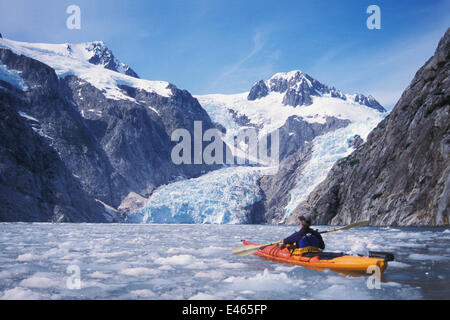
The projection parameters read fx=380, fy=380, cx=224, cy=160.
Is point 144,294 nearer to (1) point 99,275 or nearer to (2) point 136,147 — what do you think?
(1) point 99,275

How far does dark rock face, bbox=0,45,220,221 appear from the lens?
11125 centimetres

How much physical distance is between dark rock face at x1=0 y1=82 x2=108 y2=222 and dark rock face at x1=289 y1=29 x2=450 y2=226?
165ft

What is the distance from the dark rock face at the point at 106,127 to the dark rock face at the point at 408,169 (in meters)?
54.3

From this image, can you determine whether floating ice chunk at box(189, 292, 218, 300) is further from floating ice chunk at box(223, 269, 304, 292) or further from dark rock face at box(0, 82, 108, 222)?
dark rock face at box(0, 82, 108, 222)

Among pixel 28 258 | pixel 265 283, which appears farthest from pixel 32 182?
pixel 265 283

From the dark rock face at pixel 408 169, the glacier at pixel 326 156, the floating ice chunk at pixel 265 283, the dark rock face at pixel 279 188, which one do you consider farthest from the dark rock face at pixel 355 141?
the floating ice chunk at pixel 265 283

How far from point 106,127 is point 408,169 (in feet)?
389

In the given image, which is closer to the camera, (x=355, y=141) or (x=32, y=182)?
(x=32, y=182)

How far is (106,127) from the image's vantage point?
142 meters

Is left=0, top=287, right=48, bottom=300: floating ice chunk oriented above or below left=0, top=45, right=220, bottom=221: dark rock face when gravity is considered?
below

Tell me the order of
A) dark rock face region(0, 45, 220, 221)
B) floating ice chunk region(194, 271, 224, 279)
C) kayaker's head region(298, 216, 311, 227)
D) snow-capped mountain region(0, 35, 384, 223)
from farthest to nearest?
dark rock face region(0, 45, 220, 221) < snow-capped mountain region(0, 35, 384, 223) < kayaker's head region(298, 216, 311, 227) < floating ice chunk region(194, 271, 224, 279)

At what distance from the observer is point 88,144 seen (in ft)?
385

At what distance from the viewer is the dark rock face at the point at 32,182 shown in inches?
2628

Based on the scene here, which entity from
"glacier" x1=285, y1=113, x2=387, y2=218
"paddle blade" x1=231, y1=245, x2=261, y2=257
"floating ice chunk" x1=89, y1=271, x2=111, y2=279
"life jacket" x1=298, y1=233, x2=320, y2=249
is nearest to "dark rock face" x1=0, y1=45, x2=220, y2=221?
"glacier" x1=285, y1=113, x2=387, y2=218
